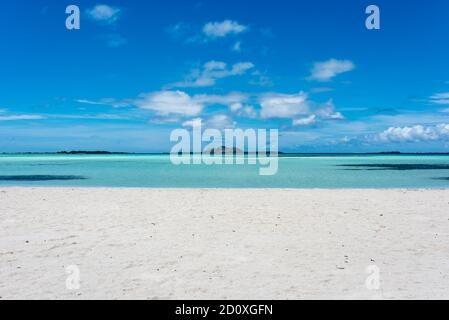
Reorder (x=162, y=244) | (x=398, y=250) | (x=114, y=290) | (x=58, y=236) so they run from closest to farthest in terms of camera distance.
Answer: (x=114, y=290) < (x=398, y=250) < (x=162, y=244) < (x=58, y=236)

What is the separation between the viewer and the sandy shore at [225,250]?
6707 mm

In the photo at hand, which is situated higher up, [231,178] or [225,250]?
[231,178]

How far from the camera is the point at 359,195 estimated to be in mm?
20781

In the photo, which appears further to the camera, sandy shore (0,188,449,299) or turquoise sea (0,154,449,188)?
turquoise sea (0,154,449,188)

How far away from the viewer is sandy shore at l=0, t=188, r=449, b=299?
6707 millimetres

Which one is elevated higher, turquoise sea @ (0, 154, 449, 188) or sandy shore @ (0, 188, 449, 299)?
turquoise sea @ (0, 154, 449, 188)

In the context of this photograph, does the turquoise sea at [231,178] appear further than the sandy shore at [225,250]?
Yes

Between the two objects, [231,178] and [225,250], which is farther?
[231,178]

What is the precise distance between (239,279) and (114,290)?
2.44m

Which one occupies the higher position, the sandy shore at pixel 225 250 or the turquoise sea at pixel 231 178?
the turquoise sea at pixel 231 178

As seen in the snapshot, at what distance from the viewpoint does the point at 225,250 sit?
9.43 m

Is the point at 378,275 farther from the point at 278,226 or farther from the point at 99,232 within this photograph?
the point at 99,232
